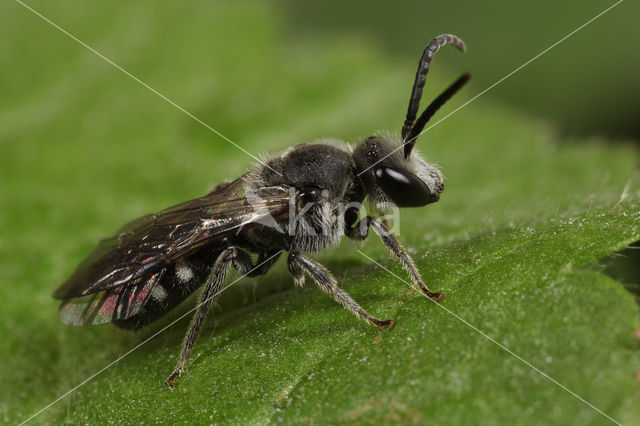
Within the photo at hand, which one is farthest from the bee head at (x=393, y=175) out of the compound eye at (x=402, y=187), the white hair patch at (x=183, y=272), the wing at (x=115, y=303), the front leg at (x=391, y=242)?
the wing at (x=115, y=303)

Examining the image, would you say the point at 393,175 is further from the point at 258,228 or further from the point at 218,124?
the point at 218,124

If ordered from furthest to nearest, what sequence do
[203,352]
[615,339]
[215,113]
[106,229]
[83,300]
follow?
[215,113] < [106,229] < [83,300] < [203,352] < [615,339]

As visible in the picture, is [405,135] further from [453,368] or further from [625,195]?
[453,368]

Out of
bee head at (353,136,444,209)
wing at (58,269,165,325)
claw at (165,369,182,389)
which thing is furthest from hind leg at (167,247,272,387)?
bee head at (353,136,444,209)

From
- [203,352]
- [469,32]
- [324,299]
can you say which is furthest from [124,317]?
[469,32]

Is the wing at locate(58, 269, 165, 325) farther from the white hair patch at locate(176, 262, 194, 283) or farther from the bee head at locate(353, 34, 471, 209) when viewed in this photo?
the bee head at locate(353, 34, 471, 209)

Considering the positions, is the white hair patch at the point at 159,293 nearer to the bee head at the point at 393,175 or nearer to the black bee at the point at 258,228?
the black bee at the point at 258,228
